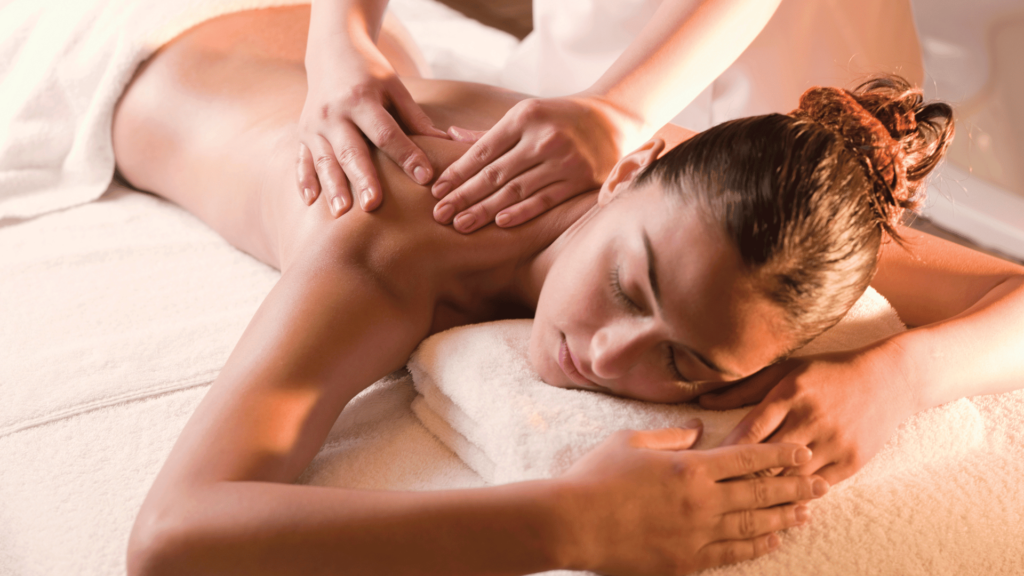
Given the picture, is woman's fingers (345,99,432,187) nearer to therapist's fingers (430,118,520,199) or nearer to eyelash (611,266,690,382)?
therapist's fingers (430,118,520,199)

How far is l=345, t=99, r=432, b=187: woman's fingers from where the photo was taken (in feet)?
3.33

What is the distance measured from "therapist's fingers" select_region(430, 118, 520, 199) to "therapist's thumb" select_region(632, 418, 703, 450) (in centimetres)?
41

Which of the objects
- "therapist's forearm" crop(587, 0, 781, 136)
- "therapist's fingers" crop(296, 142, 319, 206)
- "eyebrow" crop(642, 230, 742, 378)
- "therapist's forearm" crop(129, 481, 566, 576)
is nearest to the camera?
"therapist's forearm" crop(129, 481, 566, 576)

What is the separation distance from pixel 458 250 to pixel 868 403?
0.54 meters

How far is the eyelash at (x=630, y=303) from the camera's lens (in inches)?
31.6

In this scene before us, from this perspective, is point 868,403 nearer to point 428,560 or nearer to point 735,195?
point 735,195

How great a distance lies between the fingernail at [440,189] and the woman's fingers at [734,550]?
55cm

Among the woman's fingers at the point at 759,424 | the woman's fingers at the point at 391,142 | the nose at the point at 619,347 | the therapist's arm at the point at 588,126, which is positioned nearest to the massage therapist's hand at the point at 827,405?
the woman's fingers at the point at 759,424

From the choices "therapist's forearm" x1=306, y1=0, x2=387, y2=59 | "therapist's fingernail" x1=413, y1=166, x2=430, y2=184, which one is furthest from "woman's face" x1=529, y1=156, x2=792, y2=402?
"therapist's forearm" x1=306, y1=0, x2=387, y2=59

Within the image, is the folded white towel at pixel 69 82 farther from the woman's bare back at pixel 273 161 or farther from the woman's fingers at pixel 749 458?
the woman's fingers at pixel 749 458

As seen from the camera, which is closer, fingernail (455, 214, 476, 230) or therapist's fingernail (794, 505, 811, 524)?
therapist's fingernail (794, 505, 811, 524)

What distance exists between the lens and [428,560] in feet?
2.20

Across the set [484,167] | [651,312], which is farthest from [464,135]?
[651,312]

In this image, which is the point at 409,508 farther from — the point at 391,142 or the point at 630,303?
the point at 391,142
